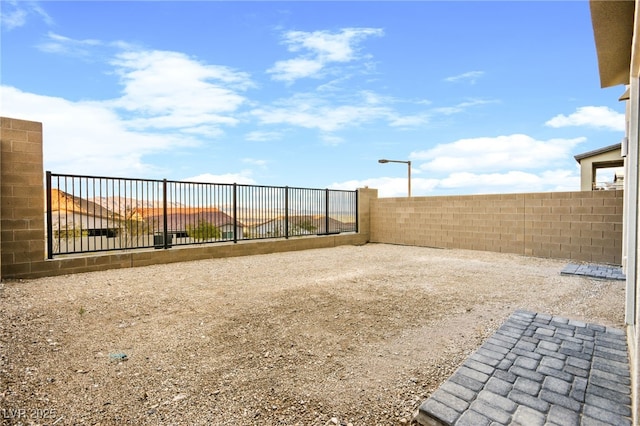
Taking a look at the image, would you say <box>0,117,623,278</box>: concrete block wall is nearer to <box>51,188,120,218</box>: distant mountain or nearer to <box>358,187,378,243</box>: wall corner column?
<box>358,187,378,243</box>: wall corner column

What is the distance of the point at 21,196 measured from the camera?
544 centimetres

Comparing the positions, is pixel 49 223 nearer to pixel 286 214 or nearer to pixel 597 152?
pixel 286 214

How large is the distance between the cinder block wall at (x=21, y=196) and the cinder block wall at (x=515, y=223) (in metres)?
9.70

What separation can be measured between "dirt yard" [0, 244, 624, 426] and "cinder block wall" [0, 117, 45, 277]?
0.55 m

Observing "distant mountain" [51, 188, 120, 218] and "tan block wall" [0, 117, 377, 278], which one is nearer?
"tan block wall" [0, 117, 377, 278]

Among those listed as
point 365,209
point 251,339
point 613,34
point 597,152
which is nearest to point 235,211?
point 365,209

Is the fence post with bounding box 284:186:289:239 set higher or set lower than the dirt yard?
higher

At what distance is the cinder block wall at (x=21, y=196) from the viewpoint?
5.28m

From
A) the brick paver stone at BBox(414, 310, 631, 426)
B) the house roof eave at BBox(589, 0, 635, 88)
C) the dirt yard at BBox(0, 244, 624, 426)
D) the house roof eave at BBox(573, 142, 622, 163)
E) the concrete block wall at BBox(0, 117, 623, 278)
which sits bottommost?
the dirt yard at BBox(0, 244, 624, 426)

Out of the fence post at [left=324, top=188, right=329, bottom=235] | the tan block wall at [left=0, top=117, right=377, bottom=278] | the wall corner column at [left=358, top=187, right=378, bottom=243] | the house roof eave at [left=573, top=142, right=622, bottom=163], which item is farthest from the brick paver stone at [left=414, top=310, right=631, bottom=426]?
the house roof eave at [left=573, top=142, right=622, bottom=163]

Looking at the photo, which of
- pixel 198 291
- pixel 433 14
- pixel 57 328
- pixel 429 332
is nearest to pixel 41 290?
pixel 57 328

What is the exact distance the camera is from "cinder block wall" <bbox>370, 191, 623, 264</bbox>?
7184mm

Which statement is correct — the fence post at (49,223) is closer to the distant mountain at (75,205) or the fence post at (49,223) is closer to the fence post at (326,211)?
the distant mountain at (75,205)

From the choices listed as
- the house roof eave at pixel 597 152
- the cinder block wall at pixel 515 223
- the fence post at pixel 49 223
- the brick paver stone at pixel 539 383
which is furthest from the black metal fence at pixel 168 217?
the house roof eave at pixel 597 152
